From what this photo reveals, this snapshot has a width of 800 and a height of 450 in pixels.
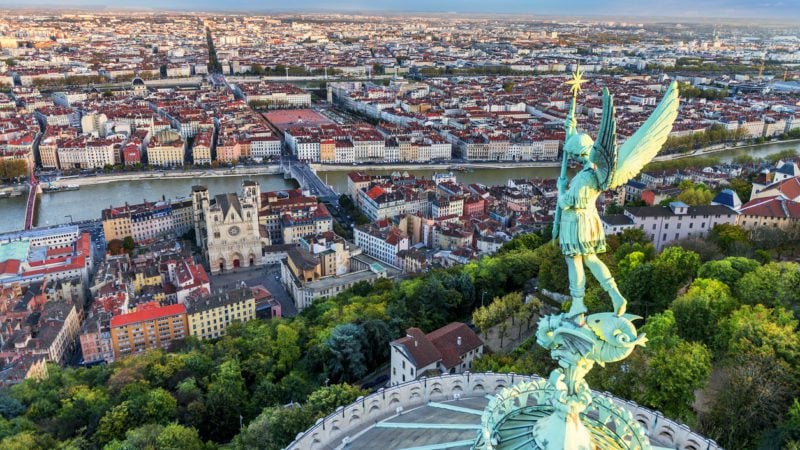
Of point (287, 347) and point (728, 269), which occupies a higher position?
point (728, 269)

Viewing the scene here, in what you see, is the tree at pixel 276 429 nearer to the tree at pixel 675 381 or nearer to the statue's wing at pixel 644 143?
the tree at pixel 675 381

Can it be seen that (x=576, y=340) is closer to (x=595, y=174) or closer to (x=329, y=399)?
(x=595, y=174)

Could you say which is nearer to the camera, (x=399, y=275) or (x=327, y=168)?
(x=399, y=275)

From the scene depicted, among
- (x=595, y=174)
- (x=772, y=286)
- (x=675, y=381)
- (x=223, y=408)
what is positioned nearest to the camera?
(x=595, y=174)

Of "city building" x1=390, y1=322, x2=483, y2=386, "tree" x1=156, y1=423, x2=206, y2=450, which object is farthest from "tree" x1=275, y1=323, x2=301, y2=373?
"tree" x1=156, y1=423, x2=206, y2=450

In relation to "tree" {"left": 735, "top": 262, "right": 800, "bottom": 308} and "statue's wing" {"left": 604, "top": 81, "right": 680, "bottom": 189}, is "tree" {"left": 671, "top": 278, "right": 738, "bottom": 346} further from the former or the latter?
"statue's wing" {"left": 604, "top": 81, "right": 680, "bottom": 189}

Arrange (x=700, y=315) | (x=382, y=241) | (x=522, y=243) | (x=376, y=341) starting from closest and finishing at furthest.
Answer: (x=700, y=315)
(x=376, y=341)
(x=522, y=243)
(x=382, y=241)

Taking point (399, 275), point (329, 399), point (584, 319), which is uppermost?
point (584, 319)

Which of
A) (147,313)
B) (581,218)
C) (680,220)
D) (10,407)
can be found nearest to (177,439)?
(10,407)
